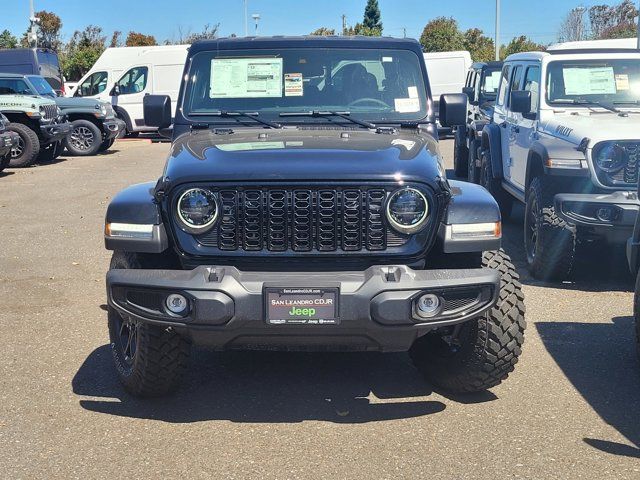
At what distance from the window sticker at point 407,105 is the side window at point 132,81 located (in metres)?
19.8

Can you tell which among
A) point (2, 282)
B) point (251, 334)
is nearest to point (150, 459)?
point (251, 334)

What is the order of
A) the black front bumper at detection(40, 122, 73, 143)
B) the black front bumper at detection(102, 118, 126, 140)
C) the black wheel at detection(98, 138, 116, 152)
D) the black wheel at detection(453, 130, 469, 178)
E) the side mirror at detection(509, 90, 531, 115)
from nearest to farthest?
1. the side mirror at detection(509, 90, 531, 115)
2. the black wheel at detection(453, 130, 469, 178)
3. the black front bumper at detection(40, 122, 73, 143)
4. the black front bumper at detection(102, 118, 126, 140)
5. the black wheel at detection(98, 138, 116, 152)

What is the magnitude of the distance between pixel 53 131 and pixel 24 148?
69 centimetres

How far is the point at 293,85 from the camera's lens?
5.48 metres

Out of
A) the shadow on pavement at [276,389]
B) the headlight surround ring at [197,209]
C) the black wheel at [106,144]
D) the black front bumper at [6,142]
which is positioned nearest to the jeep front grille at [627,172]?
the shadow on pavement at [276,389]

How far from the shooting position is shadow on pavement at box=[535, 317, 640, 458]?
4.31 metres

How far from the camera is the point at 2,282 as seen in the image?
7539mm

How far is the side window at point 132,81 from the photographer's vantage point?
24.3 m

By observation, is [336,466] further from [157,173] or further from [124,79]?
[124,79]

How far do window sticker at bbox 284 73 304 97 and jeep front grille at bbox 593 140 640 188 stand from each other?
284 cm

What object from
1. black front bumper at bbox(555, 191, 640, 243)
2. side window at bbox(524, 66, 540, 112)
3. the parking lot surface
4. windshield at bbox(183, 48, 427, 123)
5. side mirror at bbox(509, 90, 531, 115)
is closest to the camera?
the parking lot surface

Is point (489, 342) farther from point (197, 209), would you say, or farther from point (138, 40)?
point (138, 40)

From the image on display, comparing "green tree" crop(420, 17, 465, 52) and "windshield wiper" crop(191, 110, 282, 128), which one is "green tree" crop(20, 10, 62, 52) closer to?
"green tree" crop(420, 17, 465, 52)

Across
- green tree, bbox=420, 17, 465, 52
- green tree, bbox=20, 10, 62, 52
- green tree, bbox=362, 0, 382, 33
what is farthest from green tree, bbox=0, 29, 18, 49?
green tree, bbox=362, 0, 382, 33
